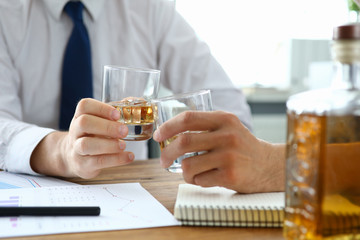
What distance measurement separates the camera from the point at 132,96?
0.84 meters

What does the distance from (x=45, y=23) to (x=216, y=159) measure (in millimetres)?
1091

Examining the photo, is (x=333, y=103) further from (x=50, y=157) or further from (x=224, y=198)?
(x=50, y=157)

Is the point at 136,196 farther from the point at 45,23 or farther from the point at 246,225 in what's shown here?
the point at 45,23

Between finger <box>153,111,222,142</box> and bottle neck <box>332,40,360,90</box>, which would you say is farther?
finger <box>153,111,222,142</box>

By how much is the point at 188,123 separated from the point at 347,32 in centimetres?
31

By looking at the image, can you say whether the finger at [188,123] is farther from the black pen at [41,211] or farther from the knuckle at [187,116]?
the black pen at [41,211]

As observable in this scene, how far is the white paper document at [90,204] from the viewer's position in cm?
60

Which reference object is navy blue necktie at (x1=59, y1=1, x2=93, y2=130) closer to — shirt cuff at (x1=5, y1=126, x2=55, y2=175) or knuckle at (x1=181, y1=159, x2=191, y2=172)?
shirt cuff at (x1=5, y1=126, x2=55, y2=175)

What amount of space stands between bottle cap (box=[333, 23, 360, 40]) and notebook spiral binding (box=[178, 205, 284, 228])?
30cm

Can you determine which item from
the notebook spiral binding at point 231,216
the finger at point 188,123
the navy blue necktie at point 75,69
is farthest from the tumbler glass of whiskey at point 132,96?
the navy blue necktie at point 75,69

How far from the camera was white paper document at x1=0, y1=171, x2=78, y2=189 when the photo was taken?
878mm

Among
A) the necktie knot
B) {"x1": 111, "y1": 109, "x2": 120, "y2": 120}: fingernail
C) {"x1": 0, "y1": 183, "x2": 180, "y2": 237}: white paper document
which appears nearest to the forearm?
{"x1": 0, "y1": 183, "x2": 180, "y2": 237}: white paper document

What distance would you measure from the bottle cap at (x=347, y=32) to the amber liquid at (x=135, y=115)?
0.44 m

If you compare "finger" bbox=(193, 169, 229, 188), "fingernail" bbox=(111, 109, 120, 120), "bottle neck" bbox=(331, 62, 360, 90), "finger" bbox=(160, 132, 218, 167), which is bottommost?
"finger" bbox=(193, 169, 229, 188)
